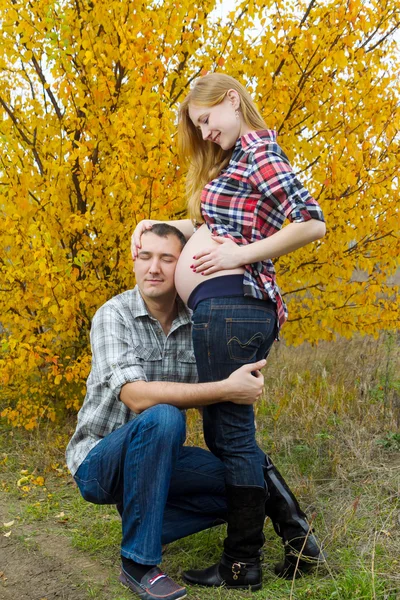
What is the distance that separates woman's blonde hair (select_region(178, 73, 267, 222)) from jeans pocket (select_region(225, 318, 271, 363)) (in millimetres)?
525

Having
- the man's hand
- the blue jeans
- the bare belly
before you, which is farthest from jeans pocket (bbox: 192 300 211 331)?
the man's hand

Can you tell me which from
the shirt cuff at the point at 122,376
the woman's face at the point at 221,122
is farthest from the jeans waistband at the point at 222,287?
the woman's face at the point at 221,122

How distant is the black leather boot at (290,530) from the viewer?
2.66m

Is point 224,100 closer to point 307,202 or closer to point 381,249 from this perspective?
point 307,202

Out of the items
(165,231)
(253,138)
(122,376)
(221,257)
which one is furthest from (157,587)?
(253,138)

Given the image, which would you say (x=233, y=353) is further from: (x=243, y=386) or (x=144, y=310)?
(x=144, y=310)

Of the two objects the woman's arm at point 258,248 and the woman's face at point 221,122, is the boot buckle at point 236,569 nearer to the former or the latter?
the woman's arm at point 258,248

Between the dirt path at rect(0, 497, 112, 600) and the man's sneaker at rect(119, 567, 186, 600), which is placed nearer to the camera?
the man's sneaker at rect(119, 567, 186, 600)

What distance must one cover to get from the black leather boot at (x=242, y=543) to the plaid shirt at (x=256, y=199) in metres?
0.69

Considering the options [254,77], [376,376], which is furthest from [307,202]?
[376,376]

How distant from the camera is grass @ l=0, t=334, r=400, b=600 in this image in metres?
2.59

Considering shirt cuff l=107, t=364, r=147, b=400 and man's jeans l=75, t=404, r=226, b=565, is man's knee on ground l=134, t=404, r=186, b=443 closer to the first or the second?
man's jeans l=75, t=404, r=226, b=565

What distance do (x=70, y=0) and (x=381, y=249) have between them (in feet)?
7.63

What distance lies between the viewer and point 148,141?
11.4 ft
